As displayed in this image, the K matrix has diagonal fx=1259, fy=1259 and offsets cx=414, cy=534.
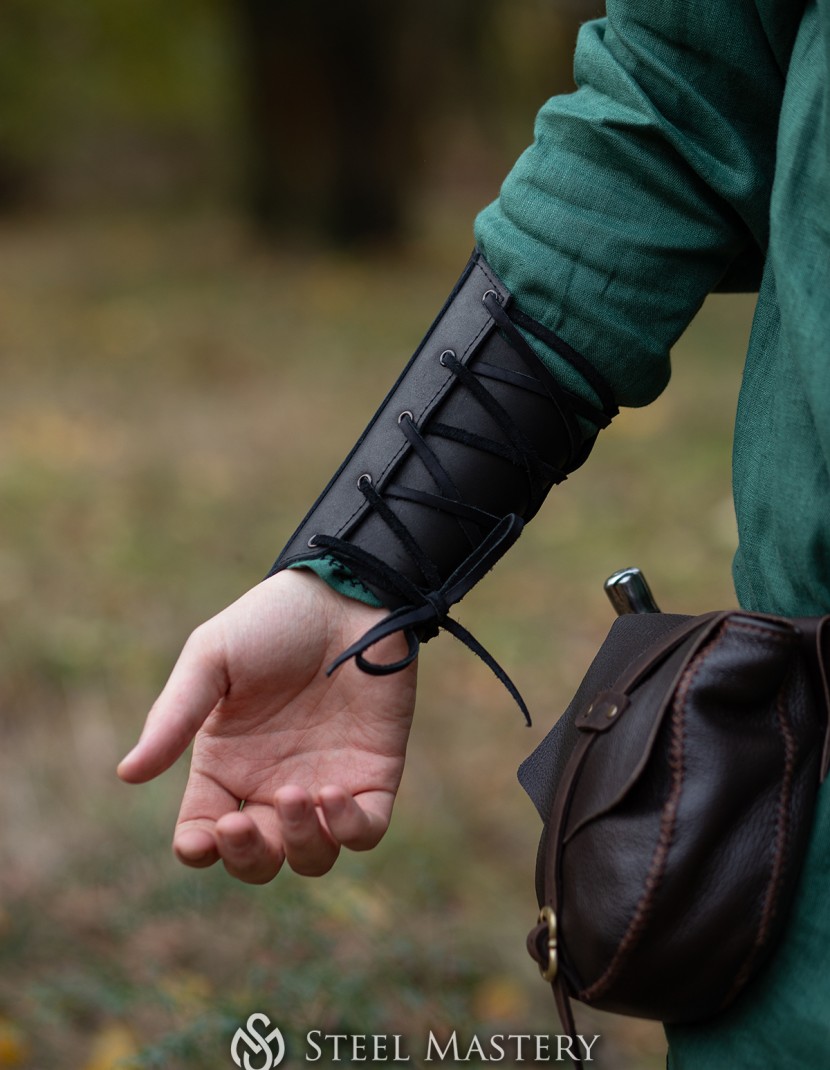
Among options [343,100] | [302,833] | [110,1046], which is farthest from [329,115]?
[302,833]

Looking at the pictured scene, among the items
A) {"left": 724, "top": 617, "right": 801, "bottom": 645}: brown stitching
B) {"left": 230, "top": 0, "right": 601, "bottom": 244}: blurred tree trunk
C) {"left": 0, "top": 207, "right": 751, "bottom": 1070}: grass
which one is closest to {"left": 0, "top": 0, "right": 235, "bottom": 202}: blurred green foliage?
{"left": 230, "top": 0, "right": 601, "bottom": 244}: blurred tree trunk

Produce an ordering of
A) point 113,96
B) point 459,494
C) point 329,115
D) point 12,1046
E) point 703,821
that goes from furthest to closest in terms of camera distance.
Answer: point 113,96, point 329,115, point 12,1046, point 459,494, point 703,821

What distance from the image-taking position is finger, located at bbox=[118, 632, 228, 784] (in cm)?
108

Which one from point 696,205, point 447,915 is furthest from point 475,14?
point 696,205

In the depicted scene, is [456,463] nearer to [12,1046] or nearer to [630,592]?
[630,592]

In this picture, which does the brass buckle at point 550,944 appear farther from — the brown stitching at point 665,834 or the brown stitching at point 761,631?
the brown stitching at point 761,631

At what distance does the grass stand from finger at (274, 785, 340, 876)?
2.70ft

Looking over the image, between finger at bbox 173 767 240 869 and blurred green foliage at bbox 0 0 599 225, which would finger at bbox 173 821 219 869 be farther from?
blurred green foliage at bbox 0 0 599 225

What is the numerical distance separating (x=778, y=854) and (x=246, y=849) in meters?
0.45

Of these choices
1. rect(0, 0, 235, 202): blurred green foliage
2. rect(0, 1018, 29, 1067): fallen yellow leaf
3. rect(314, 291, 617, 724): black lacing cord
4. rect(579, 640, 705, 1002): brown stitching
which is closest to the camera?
rect(579, 640, 705, 1002): brown stitching

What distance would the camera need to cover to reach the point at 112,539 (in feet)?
13.8

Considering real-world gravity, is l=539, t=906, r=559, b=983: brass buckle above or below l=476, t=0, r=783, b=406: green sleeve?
below

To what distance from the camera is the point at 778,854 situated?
2.78ft

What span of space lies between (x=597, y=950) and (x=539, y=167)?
0.69m
